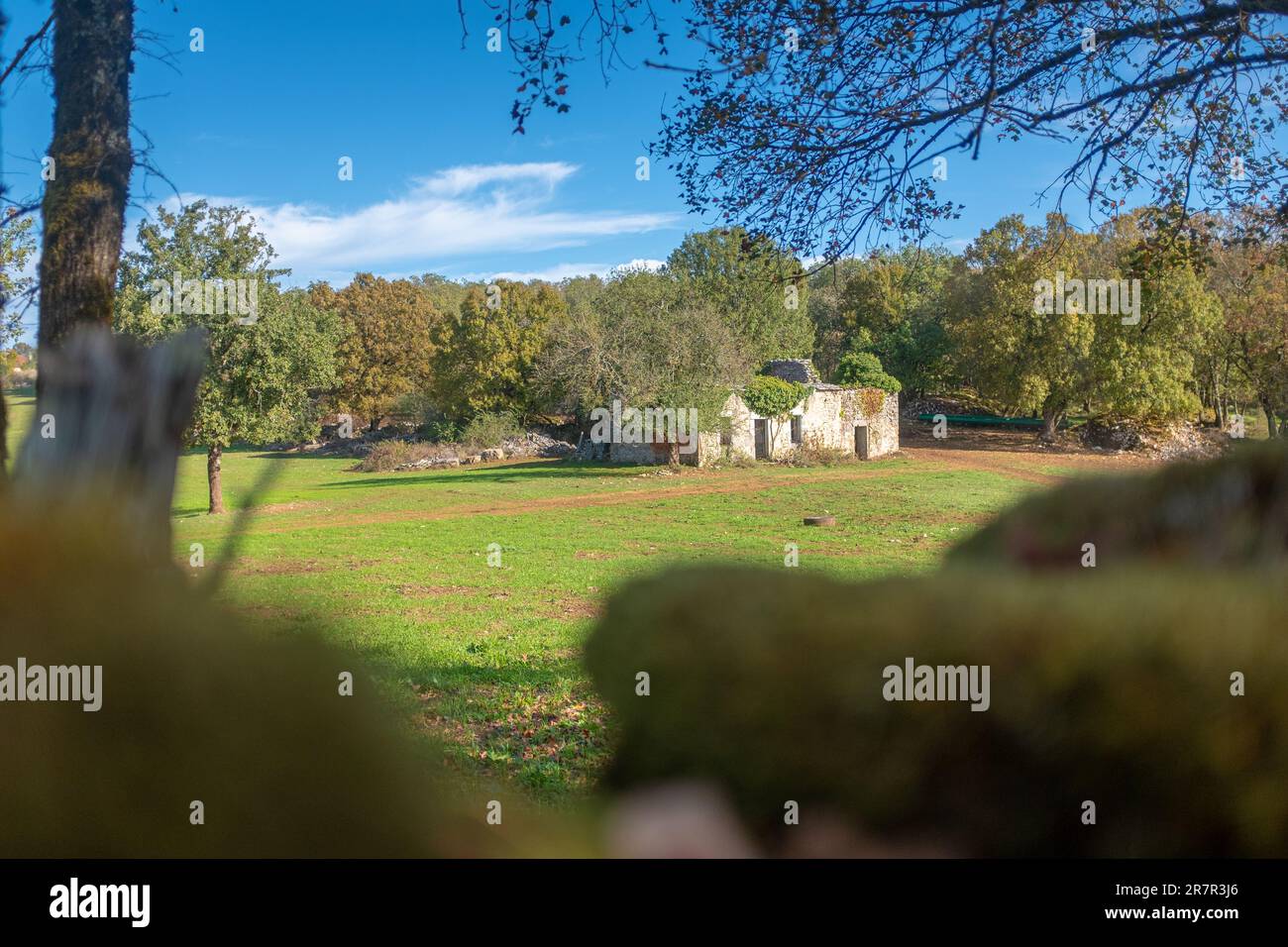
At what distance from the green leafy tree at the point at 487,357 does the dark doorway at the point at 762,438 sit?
15902 millimetres

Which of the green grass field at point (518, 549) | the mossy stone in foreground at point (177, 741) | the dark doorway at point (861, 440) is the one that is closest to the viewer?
the mossy stone in foreground at point (177, 741)

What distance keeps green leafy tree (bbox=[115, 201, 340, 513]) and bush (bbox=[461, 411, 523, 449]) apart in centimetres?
2031

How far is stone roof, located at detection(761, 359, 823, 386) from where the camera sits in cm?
3478

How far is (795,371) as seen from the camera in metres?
35.1

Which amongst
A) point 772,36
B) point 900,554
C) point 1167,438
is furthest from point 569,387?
point 772,36

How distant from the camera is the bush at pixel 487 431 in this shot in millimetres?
42750

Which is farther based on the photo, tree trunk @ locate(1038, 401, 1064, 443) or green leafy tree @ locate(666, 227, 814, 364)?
green leafy tree @ locate(666, 227, 814, 364)

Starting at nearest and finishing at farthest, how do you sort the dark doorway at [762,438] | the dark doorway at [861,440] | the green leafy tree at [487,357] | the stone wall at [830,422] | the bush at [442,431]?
1. the stone wall at [830,422]
2. the dark doorway at [762,438]
3. the dark doorway at [861,440]
4. the green leafy tree at [487,357]
5. the bush at [442,431]

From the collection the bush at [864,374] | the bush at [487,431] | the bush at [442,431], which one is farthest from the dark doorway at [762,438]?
the bush at [442,431]

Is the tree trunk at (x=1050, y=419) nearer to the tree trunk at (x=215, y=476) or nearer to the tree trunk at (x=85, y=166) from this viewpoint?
the tree trunk at (x=215, y=476)

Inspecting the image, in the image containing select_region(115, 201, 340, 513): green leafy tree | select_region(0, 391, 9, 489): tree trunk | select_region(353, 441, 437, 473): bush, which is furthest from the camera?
select_region(353, 441, 437, 473): bush
